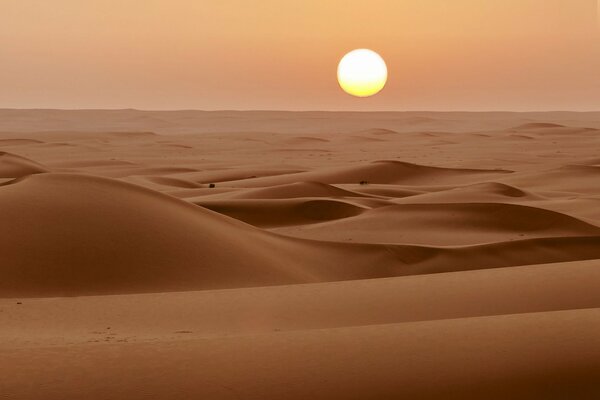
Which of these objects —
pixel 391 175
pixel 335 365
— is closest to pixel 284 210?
pixel 391 175

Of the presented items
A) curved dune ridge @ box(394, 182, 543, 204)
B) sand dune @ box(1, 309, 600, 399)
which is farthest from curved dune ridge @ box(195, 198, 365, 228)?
sand dune @ box(1, 309, 600, 399)

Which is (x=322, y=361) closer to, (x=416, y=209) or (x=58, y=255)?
(x=58, y=255)

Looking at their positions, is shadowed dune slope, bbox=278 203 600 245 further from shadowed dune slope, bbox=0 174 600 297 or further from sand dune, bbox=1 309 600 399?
sand dune, bbox=1 309 600 399

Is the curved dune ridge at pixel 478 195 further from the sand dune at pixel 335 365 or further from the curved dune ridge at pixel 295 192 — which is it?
the sand dune at pixel 335 365

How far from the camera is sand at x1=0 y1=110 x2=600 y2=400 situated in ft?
6.20

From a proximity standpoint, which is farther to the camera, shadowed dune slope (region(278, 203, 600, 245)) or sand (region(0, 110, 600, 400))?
shadowed dune slope (region(278, 203, 600, 245))

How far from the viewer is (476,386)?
1.88 meters

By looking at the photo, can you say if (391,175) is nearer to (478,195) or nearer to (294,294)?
(478,195)

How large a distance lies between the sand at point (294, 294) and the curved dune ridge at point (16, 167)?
125 centimetres

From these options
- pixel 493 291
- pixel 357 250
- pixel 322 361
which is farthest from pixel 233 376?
pixel 357 250

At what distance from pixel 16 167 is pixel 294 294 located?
A: 18.1ft

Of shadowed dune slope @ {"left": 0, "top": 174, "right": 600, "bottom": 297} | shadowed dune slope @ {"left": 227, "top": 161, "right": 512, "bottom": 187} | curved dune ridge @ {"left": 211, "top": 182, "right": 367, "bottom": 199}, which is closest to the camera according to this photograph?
shadowed dune slope @ {"left": 0, "top": 174, "right": 600, "bottom": 297}

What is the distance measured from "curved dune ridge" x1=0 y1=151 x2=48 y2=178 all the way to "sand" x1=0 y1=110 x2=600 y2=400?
1.25 meters

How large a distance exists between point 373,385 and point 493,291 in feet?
3.96
